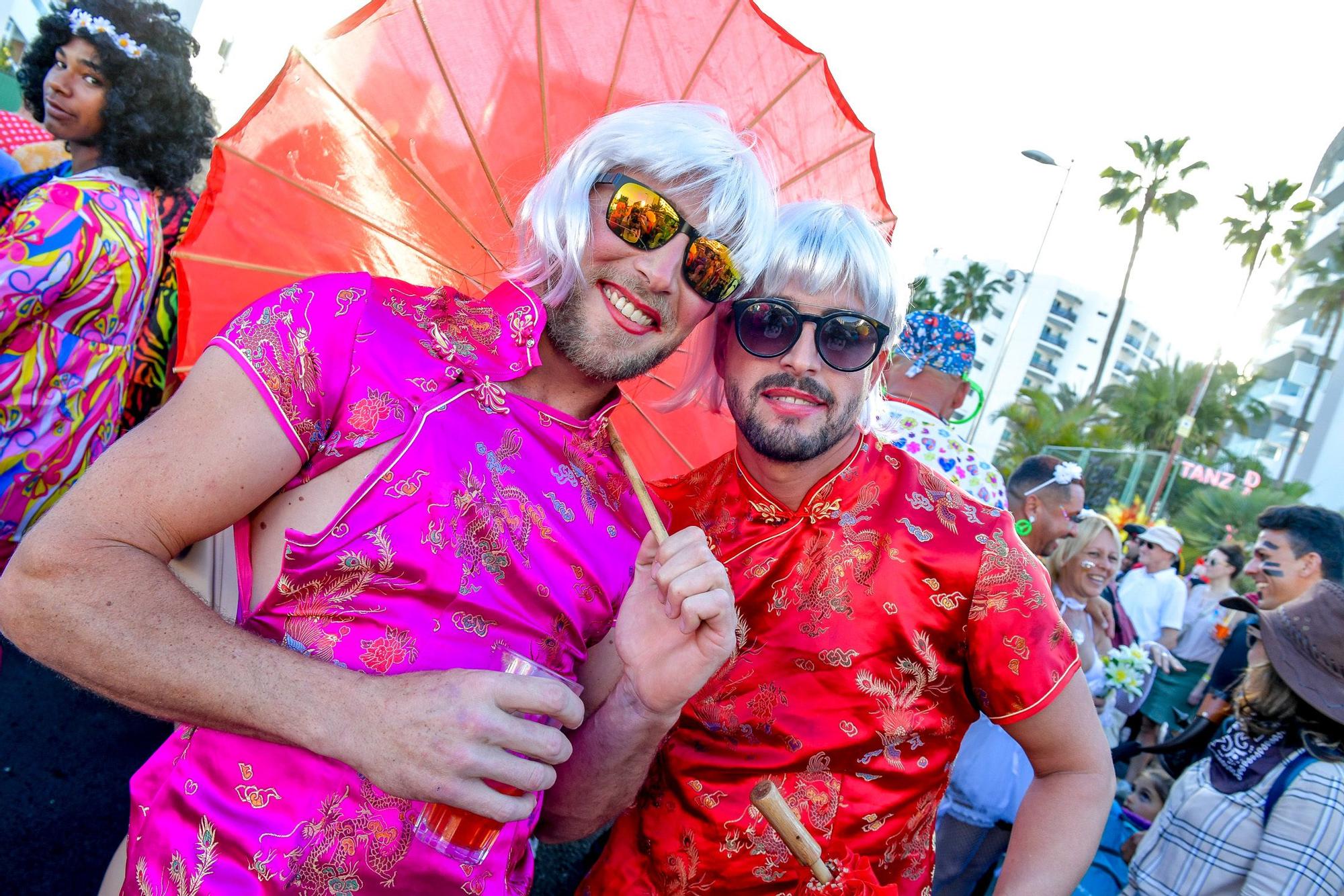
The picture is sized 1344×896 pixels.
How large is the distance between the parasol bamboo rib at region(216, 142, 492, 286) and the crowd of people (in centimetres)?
11

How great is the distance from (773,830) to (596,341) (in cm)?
114

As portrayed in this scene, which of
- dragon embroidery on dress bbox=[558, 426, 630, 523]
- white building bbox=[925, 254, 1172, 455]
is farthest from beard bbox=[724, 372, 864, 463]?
white building bbox=[925, 254, 1172, 455]

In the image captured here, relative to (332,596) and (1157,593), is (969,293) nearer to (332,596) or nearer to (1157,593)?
(1157,593)

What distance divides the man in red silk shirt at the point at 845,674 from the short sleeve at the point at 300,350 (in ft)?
3.02

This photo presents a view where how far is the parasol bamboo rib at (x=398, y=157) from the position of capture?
186 centimetres

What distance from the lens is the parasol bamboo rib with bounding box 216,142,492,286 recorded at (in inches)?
71.3

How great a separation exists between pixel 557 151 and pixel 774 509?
1.04 meters

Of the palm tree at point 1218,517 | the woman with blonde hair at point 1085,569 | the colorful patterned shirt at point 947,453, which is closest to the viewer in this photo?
the colorful patterned shirt at point 947,453

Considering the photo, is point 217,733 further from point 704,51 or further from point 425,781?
point 704,51

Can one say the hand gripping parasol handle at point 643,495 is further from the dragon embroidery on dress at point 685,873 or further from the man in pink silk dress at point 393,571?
the dragon embroidery on dress at point 685,873

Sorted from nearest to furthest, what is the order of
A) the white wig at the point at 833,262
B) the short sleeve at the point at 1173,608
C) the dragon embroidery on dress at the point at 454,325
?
1. the dragon embroidery on dress at the point at 454,325
2. the white wig at the point at 833,262
3. the short sleeve at the point at 1173,608

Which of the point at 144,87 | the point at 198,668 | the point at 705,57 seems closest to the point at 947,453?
the point at 705,57

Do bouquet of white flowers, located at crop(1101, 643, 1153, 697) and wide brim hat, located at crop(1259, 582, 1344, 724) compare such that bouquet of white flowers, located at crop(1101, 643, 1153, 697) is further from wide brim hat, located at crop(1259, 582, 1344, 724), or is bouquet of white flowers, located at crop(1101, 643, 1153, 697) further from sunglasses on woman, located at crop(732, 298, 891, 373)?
sunglasses on woman, located at crop(732, 298, 891, 373)

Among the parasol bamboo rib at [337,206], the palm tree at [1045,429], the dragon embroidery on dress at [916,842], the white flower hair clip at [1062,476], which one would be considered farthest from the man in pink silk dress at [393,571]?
the palm tree at [1045,429]
